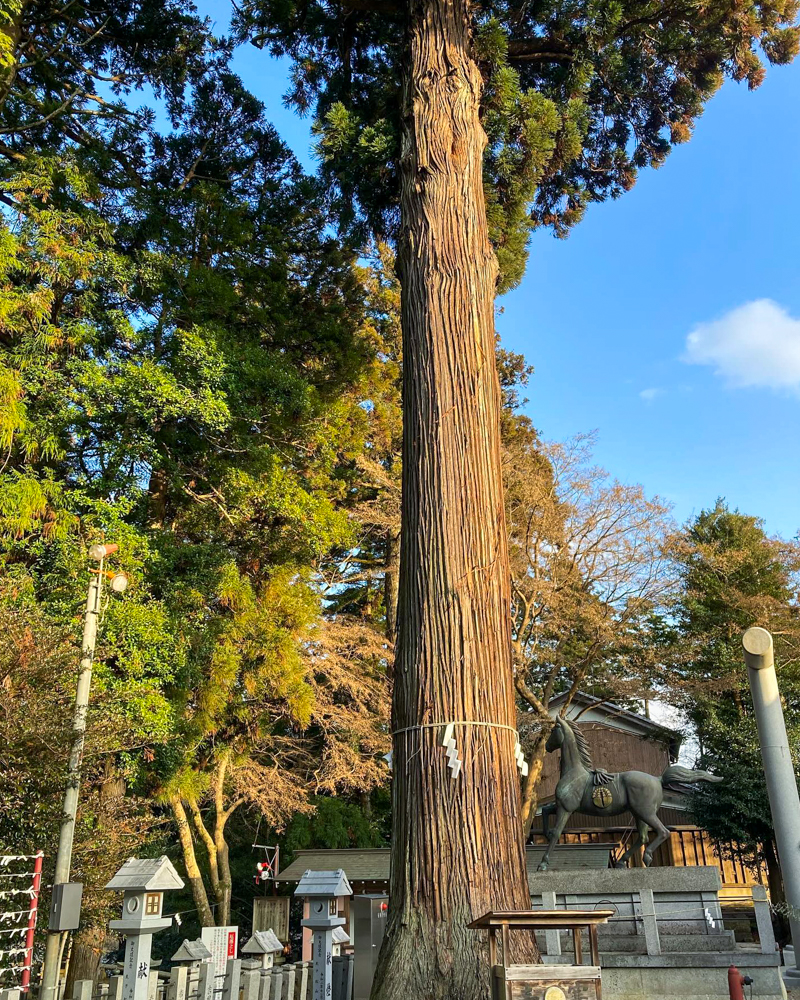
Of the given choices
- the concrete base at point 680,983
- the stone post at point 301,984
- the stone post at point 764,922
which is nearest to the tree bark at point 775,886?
the stone post at point 764,922

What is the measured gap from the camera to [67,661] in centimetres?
887

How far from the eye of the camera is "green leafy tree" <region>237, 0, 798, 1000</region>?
455cm

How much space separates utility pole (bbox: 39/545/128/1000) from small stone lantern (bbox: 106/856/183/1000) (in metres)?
1.35

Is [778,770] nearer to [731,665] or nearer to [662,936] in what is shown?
[662,936]

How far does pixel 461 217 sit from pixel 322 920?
636 centimetres

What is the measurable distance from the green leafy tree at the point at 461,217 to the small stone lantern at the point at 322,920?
288 cm

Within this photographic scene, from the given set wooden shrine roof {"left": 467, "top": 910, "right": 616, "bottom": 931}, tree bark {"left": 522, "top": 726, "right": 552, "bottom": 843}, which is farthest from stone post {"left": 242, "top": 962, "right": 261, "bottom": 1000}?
tree bark {"left": 522, "top": 726, "right": 552, "bottom": 843}

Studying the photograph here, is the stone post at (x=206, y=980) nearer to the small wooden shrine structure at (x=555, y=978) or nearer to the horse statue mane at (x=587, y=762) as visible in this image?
the small wooden shrine structure at (x=555, y=978)

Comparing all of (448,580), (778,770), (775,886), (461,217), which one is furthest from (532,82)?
(775,886)

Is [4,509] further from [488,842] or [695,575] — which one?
[695,575]

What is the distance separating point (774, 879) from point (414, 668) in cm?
1615

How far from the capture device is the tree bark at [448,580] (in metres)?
4.35

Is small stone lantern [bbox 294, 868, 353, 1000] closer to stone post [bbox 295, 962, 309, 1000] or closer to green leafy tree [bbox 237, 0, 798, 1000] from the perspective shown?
stone post [bbox 295, 962, 309, 1000]

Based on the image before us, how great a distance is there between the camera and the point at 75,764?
7980mm
